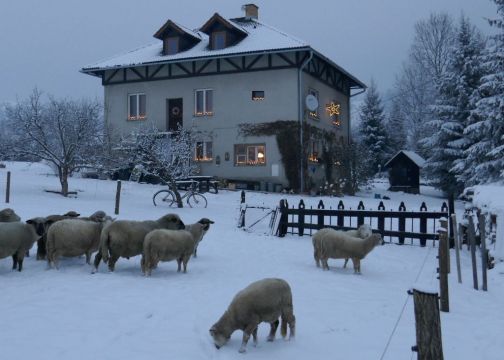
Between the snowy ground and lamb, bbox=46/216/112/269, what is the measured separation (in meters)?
0.34

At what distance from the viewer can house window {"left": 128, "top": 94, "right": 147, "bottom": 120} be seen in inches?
1193

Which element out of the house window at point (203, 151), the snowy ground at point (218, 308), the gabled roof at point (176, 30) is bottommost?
the snowy ground at point (218, 308)

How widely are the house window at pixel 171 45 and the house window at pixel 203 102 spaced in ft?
10.7

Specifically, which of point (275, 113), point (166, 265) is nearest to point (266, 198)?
point (275, 113)

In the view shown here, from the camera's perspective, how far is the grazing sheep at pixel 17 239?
7996 millimetres

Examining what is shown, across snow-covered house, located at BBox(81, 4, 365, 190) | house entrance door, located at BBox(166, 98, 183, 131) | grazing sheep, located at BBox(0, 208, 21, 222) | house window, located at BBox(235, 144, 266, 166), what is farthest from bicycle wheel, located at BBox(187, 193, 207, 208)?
house entrance door, located at BBox(166, 98, 183, 131)

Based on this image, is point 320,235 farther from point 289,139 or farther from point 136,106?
point 136,106

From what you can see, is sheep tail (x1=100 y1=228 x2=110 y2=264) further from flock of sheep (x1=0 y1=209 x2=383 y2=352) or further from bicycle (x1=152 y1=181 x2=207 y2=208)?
bicycle (x1=152 y1=181 x2=207 y2=208)

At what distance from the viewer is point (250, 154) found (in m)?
27.5

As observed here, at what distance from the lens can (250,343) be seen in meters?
5.38

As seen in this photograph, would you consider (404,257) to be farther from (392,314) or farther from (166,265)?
(166,265)

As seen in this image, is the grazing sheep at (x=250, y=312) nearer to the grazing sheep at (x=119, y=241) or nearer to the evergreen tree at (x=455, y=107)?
the grazing sheep at (x=119, y=241)

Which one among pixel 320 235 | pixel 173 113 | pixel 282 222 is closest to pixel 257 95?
pixel 173 113

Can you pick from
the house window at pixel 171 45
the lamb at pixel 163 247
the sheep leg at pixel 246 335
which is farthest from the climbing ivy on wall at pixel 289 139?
Answer: the sheep leg at pixel 246 335
